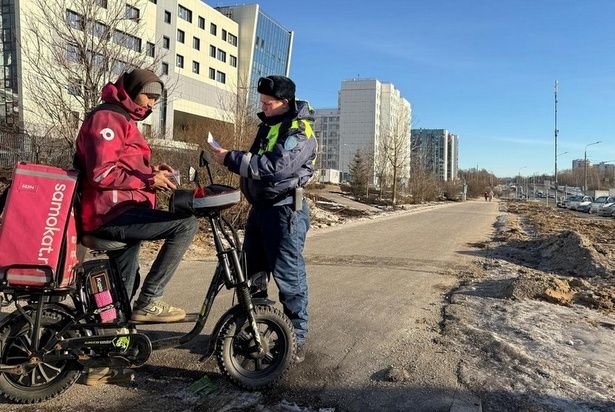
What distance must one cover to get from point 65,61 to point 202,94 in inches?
1933

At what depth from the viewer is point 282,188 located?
144 inches

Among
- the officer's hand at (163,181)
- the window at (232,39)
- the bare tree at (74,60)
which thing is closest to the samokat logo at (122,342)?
the officer's hand at (163,181)

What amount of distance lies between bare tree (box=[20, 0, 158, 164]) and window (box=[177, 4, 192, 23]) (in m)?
46.0

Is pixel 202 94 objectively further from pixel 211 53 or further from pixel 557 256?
pixel 557 256

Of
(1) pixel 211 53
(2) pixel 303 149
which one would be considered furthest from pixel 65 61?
(1) pixel 211 53

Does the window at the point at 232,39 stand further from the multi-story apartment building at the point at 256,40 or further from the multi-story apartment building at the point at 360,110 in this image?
the multi-story apartment building at the point at 360,110

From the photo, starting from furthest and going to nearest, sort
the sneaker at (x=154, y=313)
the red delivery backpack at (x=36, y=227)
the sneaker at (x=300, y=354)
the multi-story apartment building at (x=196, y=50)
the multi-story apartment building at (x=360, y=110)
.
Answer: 1. the multi-story apartment building at (x=360, y=110)
2. the multi-story apartment building at (x=196, y=50)
3. the sneaker at (x=300, y=354)
4. the sneaker at (x=154, y=313)
5. the red delivery backpack at (x=36, y=227)

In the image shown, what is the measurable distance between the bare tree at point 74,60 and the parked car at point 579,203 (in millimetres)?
53720

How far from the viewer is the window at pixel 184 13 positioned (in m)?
54.9

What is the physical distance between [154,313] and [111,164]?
1.01m

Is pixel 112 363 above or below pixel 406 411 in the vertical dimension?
above

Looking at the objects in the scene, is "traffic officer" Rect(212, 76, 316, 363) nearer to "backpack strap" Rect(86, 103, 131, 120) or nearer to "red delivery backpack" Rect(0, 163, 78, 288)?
"backpack strap" Rect(86, 103, 131, 120)

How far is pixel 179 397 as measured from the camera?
3.29m

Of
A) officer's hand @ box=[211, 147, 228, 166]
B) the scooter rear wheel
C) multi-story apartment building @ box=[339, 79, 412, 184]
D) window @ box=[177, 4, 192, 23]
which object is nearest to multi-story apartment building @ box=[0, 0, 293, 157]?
window @ box=[177, 4, 192, 23]
